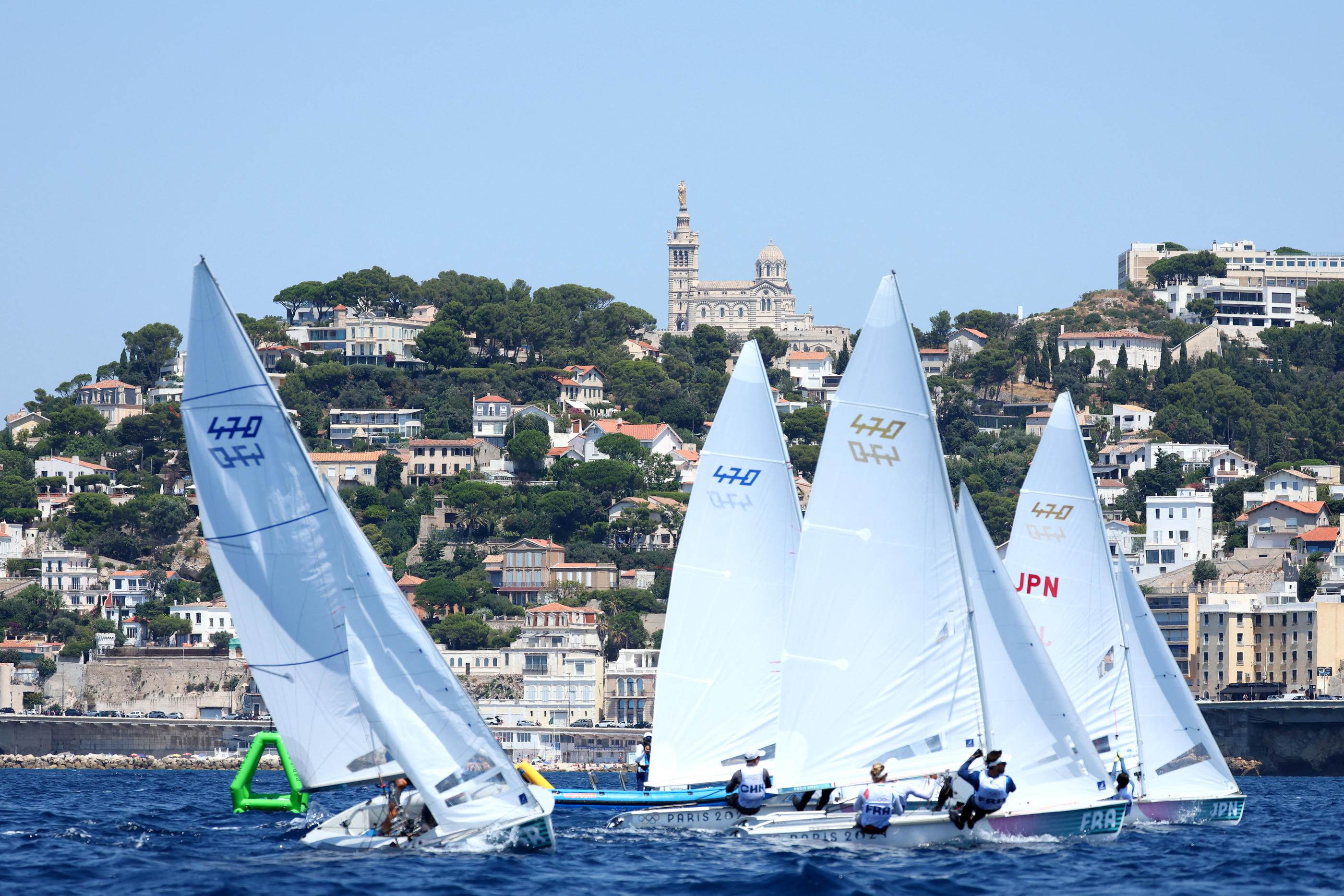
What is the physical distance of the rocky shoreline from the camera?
90.0 metres

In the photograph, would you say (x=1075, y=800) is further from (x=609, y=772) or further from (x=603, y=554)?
(x=603, y=554)

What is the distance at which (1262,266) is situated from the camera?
191 meters

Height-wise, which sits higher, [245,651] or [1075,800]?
[245,651]

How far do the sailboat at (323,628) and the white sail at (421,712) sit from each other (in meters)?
0.02

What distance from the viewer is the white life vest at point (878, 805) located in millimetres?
22484

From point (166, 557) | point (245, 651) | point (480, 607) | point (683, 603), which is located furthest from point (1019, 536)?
point (166, 557)

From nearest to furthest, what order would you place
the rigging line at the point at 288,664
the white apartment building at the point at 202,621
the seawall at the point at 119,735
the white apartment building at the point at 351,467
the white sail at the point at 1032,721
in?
the rigging line at the point at 288,664
the white sail at the point at 1032,721
the seawall at the point at 119,735
the white apartment building at the point at 202,621
the white apartment building at the point at 351,467

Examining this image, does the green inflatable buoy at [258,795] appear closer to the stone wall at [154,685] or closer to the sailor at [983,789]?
the sailor at [983,789]

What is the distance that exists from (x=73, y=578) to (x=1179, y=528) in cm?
6577

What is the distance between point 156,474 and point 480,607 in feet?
120

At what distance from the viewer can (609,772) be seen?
253 feet

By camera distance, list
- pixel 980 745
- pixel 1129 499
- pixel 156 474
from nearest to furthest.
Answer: pixel 980 745, pixel 1129 499, pixel 156 474

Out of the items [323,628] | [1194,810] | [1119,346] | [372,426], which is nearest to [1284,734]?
[1194,810]

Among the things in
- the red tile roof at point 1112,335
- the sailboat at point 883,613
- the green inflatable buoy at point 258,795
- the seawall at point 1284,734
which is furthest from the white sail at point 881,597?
the red tile roof at point 1112,335
